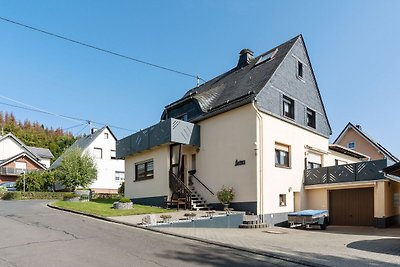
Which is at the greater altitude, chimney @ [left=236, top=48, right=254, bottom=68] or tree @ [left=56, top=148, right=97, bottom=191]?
chimney @ [left=236, top=48, right=254, bottom=68]

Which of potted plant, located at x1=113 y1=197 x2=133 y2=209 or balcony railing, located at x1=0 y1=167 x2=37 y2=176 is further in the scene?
balcony railing, located at x1=0 y1=167 x2=37 y2=176

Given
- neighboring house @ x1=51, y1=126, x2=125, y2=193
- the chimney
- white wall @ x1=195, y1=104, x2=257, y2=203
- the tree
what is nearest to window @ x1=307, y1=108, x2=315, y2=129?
the chimney

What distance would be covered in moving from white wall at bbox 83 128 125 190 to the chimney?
2463 centimetres

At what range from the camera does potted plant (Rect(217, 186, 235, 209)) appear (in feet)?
57.7

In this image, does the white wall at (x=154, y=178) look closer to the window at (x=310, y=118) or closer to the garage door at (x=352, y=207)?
the window at (x=310, y=118)

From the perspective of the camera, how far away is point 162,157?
68.3ft

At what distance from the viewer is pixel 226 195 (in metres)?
17.6

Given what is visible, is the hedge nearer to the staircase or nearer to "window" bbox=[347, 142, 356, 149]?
the staircase

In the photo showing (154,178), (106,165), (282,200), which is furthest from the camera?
(106,165)

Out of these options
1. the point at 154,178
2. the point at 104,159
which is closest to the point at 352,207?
the point at 154,178

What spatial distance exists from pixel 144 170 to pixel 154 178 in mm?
1641

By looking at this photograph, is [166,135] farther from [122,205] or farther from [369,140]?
[369,140]

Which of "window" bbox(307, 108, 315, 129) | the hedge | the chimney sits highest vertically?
the chimney

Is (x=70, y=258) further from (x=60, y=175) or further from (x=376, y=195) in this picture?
(x=60, y=175)
